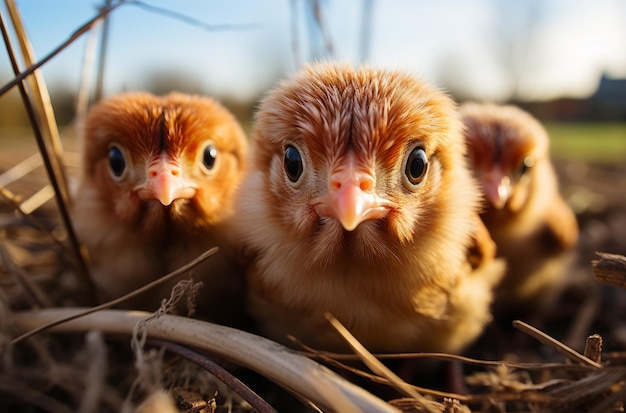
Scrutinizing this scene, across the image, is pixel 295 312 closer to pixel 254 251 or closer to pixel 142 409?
pixel 254 251

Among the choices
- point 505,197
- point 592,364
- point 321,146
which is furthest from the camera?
point 505,197

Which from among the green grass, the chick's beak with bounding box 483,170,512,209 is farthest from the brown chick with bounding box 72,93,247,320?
the green grass

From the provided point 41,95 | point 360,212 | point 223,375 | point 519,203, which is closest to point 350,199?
point 360,212

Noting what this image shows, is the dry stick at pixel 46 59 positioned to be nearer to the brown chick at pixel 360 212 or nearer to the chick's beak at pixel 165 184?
the chick's beak at pixel 165 184

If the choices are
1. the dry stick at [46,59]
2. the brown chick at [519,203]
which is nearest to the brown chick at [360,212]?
the brown chick at [519,203]

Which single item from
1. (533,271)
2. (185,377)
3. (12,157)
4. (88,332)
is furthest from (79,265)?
(12,157)

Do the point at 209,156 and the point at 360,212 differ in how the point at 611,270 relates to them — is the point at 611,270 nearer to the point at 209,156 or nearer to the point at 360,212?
the point at 360,212
